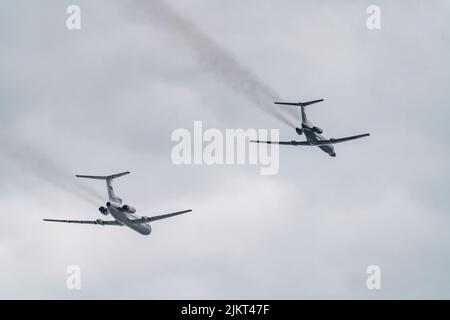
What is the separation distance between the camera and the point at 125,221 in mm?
119312

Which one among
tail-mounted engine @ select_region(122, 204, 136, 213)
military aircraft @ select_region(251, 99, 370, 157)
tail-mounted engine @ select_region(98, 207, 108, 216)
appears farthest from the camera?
military aircraft @ select_region(251, 99, 370, 157)

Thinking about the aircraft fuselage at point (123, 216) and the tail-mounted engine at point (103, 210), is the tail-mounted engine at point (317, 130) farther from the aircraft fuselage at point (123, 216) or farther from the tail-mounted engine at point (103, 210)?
the tail-mounted engine at point (103, 210)

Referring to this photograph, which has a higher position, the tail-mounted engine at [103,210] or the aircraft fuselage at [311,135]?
the aircraft fuselage at [311,135]

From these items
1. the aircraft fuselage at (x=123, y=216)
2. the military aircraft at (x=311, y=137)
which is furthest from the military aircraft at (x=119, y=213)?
the military aircraft at (x=311, y=137)

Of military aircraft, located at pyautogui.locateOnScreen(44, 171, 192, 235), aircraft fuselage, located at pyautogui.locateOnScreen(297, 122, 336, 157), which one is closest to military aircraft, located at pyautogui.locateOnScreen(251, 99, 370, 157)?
aircraft fuselage, located at pyautogui.locateOnScreen(297, 122, 336, 157)

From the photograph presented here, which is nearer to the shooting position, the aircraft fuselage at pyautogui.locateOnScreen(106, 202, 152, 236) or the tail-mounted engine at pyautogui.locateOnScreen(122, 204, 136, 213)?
the aircraft fuselage at pyautogui.locateOnScreen(106, 202, 152, 236)

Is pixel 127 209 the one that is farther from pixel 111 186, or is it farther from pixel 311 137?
pixel 311 137

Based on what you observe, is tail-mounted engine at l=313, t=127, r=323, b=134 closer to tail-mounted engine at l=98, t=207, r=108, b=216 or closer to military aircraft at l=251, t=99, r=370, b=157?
military aircraft at l=251, t=99, r=370, b=157
